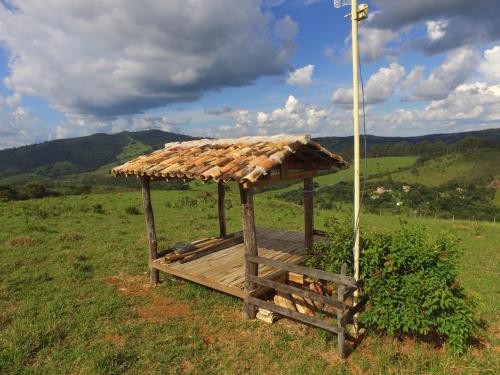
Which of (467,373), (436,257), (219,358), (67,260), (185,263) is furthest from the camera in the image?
(67,260)

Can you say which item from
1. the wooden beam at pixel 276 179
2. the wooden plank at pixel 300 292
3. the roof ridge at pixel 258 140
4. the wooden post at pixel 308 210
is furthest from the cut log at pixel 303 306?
the roof ridge at pixel 258 140

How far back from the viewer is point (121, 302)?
8.27m

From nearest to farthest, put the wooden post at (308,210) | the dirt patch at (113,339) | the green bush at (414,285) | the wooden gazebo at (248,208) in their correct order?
the green bush at (414,285)
the wooden gazebo at (248,208)
the dirt patch at (113,339)
the wooden post at (308,210)

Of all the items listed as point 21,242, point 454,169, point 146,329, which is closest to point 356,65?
point 146,329

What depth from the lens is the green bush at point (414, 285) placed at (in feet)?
17.6

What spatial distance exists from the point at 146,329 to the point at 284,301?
3.25 metres

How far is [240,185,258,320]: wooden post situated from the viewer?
6.74m

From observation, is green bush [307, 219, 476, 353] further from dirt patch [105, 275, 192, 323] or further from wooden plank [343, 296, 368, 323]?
dirt patch [105, 275, 192, 323]

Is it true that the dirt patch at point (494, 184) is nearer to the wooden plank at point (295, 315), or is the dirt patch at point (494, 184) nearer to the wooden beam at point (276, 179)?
the wooden beam at point (276, 179)

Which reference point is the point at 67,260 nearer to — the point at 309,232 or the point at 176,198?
the point at 309,232

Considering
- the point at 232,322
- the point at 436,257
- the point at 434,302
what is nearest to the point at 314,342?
the point at 232,322

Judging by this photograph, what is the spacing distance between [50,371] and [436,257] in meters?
7.33

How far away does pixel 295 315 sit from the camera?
6473 mm

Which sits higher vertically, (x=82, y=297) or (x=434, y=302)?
(x=434, y=302)
